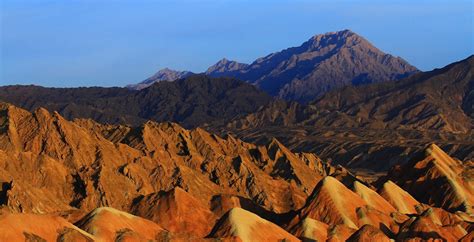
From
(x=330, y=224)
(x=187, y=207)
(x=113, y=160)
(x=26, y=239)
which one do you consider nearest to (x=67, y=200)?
(x=113, y=160)

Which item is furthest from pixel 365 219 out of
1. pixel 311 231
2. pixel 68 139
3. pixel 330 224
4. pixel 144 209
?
pixel 68 139

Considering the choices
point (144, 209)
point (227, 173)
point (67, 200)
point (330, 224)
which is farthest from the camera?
point (227, 173)

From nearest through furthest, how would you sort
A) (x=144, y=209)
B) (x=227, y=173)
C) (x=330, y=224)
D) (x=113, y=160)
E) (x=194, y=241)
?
(x=194, y=241)
(x=330, y=224)
(x=144, y=209)
(x=113, y=160)
(x=227, y=173)

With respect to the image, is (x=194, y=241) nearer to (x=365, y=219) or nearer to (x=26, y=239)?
(x=26, y=239)

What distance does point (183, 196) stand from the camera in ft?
344

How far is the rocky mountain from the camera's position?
8149cm

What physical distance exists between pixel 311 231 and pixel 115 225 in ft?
68.6

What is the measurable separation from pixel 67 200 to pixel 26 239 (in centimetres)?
6670

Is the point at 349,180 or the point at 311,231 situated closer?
the point at 311,231

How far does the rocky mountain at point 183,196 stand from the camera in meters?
81.5

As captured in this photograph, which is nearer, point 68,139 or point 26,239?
point 26,239

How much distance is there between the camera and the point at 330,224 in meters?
99.6

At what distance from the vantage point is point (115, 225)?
78062 millimetres

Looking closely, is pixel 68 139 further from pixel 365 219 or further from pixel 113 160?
pixel 365 219
